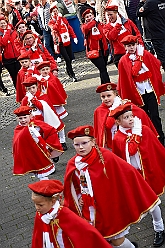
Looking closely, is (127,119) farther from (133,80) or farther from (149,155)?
(133,80)

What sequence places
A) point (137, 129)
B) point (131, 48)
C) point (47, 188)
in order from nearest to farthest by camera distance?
1. point (47, 188)
2. point (137, 129)
3. point (131, 48)

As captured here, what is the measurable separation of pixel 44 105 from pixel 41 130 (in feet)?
3.46

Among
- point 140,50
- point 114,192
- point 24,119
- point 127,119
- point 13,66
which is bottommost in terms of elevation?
point 13,66

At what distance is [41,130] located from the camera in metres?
7.50

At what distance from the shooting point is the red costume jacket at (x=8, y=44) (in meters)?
13.7

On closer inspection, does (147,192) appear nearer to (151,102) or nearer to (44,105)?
(151,102)

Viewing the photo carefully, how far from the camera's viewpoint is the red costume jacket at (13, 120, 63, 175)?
7.39 metres

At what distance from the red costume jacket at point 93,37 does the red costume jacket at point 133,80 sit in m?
3.84

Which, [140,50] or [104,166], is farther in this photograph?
[140,50]

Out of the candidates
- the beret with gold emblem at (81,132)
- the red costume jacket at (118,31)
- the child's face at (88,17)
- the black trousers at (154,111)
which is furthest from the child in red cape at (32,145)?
the child's face at (88,17)

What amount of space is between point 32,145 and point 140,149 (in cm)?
214

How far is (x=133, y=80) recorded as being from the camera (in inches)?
318

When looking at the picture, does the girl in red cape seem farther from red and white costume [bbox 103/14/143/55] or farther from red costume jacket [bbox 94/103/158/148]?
red and white costume [bbox 103/14/143/55]

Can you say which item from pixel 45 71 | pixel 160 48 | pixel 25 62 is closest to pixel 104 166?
pixel 45 71
